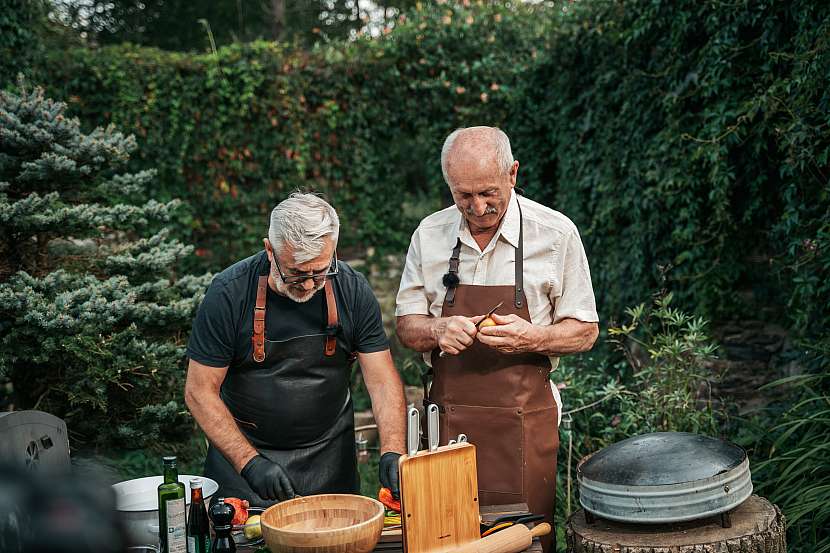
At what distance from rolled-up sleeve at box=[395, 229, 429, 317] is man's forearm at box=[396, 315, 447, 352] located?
0.04 metres

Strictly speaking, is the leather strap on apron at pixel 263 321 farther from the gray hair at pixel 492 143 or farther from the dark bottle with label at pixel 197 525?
the dark bottle with label at pixel 197 525

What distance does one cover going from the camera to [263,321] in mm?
2828

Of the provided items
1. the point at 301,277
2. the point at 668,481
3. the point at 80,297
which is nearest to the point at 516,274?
the point at 301,277

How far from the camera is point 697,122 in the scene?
192 inches

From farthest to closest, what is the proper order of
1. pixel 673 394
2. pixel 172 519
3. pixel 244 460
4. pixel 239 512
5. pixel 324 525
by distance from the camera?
pixel 673 394, pixel 244 460, pixel 239 512, pixel 324 525, pixel 172 519

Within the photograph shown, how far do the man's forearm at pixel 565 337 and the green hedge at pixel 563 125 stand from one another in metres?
1.68

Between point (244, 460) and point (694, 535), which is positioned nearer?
point (694, 535)

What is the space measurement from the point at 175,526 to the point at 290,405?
921 mm

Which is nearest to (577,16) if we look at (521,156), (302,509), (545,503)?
(521,156)

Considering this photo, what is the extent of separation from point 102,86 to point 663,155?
5210 mm

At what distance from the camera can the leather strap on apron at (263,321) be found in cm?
283

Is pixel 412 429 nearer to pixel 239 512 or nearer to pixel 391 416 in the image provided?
pixel 239 512

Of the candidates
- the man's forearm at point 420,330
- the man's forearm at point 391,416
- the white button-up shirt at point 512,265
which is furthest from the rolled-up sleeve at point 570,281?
the man's forearm at point 391,416

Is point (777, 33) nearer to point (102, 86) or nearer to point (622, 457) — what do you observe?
point (622, 457)
